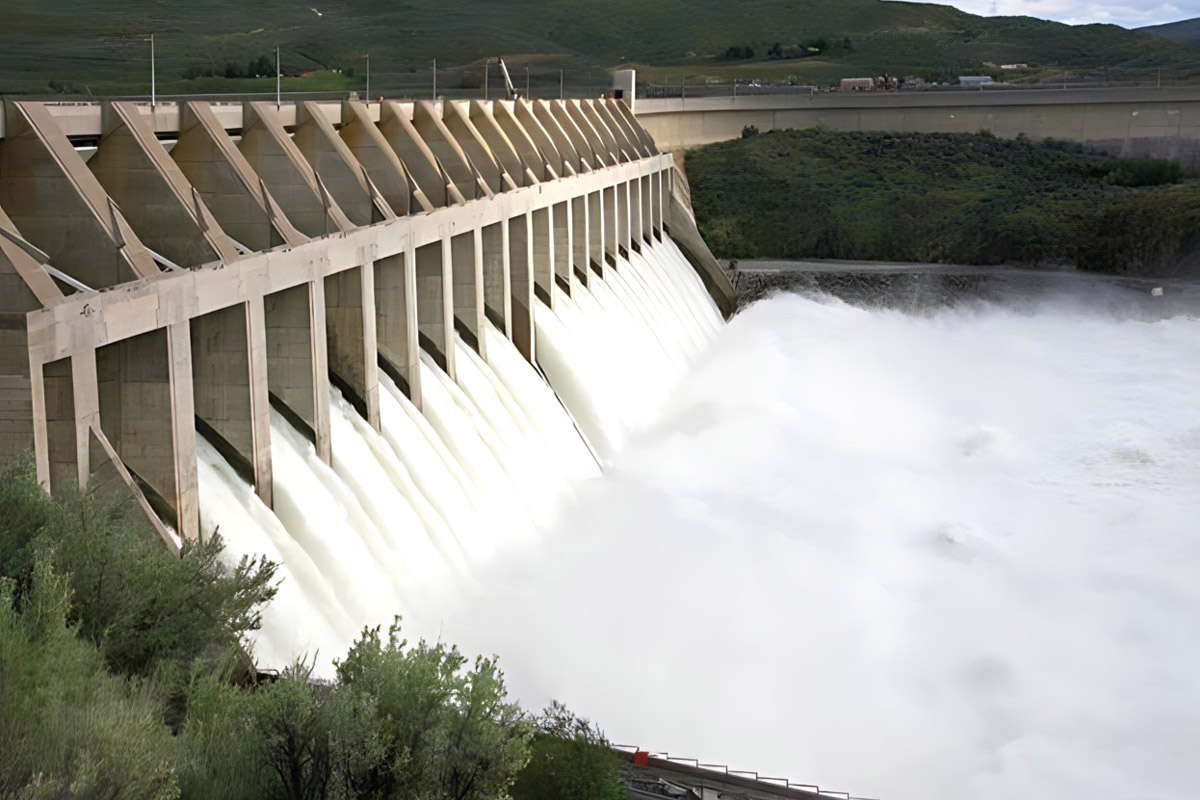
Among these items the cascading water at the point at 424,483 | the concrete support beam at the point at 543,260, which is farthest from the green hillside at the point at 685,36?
the cascading water at the point at 424,483

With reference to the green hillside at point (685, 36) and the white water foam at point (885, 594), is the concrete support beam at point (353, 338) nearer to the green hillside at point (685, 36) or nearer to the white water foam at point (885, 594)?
the white water foam at point (885, 594)

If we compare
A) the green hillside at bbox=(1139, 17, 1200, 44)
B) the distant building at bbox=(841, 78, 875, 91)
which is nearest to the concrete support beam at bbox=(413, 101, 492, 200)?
the distant building at bbox=(841, 78, 875, 91)

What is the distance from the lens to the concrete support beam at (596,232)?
117 feet

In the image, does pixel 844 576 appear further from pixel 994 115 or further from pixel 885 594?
pixel 994 115

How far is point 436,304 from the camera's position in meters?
22.1

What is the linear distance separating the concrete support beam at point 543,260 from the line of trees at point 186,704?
59.2 ft

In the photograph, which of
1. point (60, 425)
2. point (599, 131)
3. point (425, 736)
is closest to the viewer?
point (425, 736)

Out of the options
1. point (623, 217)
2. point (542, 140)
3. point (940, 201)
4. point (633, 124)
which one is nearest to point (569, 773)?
point (542, 140)

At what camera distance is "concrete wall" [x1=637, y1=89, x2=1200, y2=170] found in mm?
65938

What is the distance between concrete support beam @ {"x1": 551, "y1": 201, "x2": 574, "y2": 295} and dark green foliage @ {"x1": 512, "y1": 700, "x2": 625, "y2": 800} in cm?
2049

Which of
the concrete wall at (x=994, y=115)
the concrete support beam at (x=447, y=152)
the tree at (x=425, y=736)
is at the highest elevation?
the concrete wall at (x=994, y=115)

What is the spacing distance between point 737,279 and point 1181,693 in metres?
33.4

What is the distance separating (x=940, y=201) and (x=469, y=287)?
132 feet

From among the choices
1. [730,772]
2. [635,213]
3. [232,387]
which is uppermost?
[635,213]
